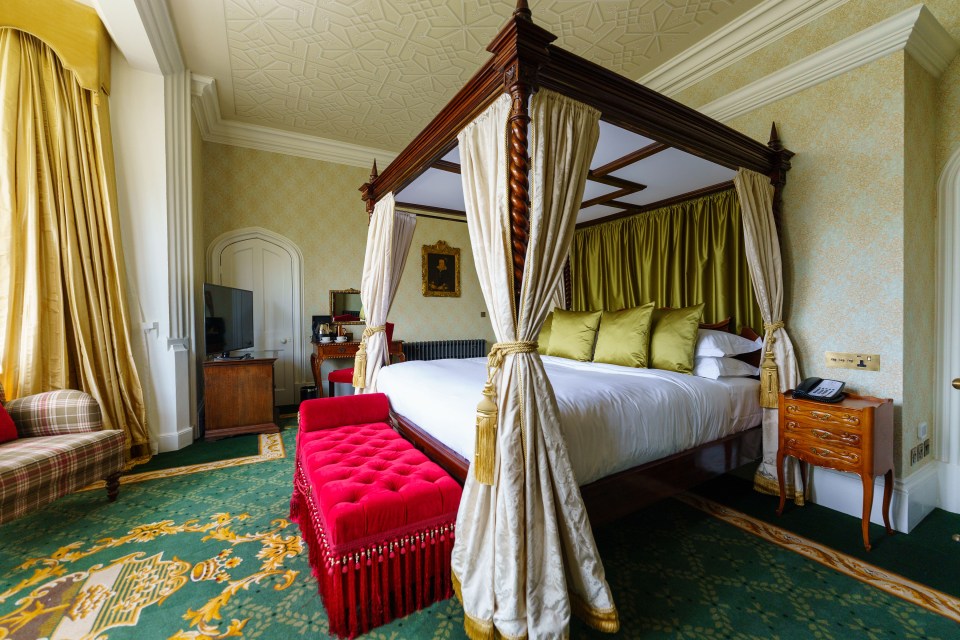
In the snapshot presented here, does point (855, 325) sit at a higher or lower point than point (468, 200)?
lower

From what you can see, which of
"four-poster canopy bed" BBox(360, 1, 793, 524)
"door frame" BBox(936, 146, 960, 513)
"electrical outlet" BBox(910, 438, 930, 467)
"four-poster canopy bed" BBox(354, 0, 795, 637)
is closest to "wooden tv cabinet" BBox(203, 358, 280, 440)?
"four-poster canopy bed" BBox(360, 1, 793, 524)

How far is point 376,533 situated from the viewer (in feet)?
5.24

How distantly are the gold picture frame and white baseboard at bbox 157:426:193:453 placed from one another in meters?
3.41

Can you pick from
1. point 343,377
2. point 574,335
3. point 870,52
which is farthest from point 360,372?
point 870,52

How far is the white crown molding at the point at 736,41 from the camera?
2.84m

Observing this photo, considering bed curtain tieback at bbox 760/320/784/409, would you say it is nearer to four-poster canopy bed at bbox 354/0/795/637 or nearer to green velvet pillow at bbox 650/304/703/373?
green velvet pillow at bbox 650/304/703/373

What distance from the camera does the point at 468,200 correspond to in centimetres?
193

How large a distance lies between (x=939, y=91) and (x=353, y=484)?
169 inches

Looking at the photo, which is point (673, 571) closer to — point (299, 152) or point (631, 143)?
point (631, 143)

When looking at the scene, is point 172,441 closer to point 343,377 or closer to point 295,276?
point 343,377

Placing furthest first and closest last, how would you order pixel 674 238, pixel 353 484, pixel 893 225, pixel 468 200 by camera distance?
pixel 674 238 → pixel 893 225 → pixel 468 200 → pixel 353 484

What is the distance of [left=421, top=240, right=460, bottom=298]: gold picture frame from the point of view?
6148 millimetres

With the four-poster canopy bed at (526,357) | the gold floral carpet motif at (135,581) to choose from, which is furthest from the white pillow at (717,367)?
the gold floral carpet motif at (135,581)

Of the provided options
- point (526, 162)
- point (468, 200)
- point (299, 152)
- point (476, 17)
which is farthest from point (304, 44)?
point (526, 162)
